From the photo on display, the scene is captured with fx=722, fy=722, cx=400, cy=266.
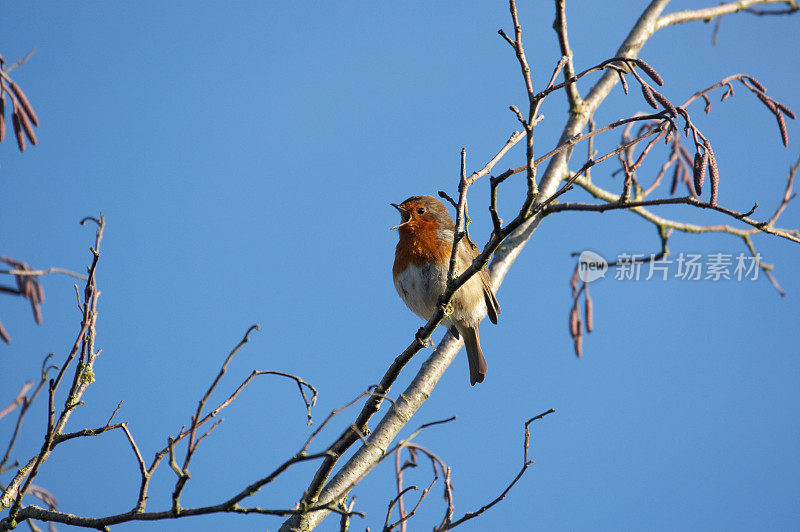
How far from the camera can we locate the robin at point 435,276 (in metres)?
5.01

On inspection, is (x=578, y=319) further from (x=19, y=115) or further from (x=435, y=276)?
(x=19, y=115)

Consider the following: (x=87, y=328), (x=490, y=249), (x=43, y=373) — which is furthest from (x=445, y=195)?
(x=43, y=373)

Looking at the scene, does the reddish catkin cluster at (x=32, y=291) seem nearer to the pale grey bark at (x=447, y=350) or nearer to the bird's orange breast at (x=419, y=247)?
the pale grey bark at (x=447, y=350)

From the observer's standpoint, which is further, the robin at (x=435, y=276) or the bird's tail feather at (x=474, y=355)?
the bird's tail feather at (x=474, y=355)

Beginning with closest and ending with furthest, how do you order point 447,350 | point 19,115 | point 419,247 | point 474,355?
point 19,115, point 447,350, point 419,247, point 474,355

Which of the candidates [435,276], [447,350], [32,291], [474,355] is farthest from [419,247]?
[32,291]

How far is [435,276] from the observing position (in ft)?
16.2

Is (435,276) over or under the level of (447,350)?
over

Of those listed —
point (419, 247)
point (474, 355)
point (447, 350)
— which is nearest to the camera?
point (447, 350)

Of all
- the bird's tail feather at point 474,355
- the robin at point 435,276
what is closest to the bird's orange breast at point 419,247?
the robin at point 435,276

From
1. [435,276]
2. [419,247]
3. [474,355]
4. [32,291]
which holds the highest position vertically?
[419,247]

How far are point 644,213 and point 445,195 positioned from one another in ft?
10.6

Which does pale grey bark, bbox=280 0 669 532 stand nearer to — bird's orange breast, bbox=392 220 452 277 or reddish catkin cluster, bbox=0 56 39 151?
bird's orange breast, bbox=392 220 452 277

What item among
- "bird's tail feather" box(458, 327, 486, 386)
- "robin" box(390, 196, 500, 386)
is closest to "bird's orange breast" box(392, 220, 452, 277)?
"robin" box(390, 196, 500, 386)
